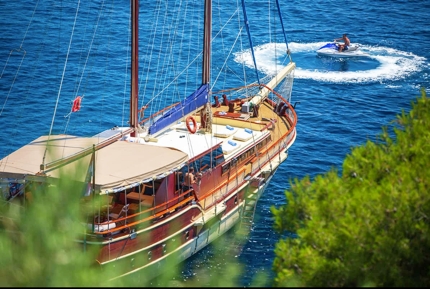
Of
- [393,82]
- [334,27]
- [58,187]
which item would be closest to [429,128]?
[58,187]

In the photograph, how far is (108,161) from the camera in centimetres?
3105

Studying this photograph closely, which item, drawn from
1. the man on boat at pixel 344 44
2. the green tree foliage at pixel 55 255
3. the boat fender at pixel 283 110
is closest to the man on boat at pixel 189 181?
the boat fender at pixel 283 110

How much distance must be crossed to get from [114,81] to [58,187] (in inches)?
1406

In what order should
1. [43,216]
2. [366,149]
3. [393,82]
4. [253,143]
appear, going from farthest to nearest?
[393,82], [253,143], [366,149], [43,216]

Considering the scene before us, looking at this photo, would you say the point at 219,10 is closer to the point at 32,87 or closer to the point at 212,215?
the point at 32,87

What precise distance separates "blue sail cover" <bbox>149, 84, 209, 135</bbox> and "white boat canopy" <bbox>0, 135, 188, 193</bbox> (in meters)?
2.99

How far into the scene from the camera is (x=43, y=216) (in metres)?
20.0

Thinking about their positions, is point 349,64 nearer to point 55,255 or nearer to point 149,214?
point 149,214

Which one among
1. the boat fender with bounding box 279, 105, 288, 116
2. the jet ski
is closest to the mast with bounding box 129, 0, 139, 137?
the boat fender with bounding box 279, 105, 288, 116

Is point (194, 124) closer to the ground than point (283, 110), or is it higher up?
higher up

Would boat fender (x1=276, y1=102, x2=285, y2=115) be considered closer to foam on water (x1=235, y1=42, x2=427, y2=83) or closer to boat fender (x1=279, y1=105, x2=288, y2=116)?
boat fender (x1=279, y1=105, x2=288, y2=116)

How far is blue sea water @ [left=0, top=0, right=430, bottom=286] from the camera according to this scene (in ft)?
148

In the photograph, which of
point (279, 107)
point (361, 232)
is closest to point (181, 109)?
point (279, 107)

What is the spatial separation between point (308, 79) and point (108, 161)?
30807 mm
